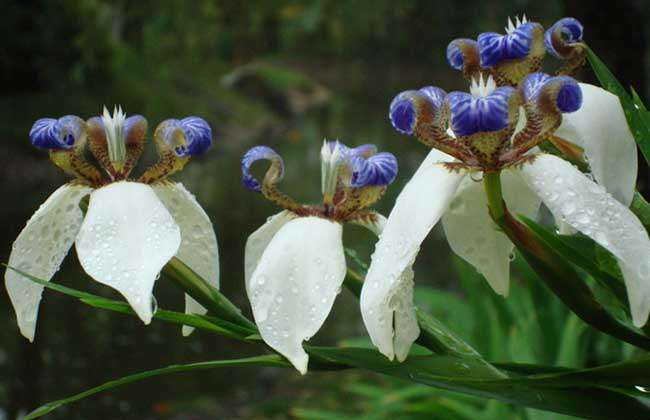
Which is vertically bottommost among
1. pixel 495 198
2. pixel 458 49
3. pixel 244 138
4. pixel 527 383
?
pixel 527 383

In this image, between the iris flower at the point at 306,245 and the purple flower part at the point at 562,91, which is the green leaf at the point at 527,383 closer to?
the iris flower at the point at 306,245

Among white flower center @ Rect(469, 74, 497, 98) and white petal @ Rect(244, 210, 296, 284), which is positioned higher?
white flower center @ Rect(469, 74, 497, 98)

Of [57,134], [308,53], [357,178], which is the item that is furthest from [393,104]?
[308,53]

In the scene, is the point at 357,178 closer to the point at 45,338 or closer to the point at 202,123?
the point at 202,123

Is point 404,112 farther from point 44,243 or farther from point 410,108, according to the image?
point 44,243

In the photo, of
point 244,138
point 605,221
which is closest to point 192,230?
point 605,221

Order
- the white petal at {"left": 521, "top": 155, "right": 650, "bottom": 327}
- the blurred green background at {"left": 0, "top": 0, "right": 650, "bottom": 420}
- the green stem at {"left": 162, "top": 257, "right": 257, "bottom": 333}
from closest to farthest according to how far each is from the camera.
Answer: the white petal at {"left": 521, "top": 155, "right": 650, "bottom": 327}, the green stem at {"left": 162, "top": 257, "right": 257, "bottom": 333}, the blurred green background at {"left": 0, "top": 0, "right": 650, "bottom": 420}

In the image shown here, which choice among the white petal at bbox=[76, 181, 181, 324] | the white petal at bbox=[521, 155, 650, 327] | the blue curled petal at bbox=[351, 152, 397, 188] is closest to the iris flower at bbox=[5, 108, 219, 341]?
the white petal at bbox=[76, 181, 181, 324]

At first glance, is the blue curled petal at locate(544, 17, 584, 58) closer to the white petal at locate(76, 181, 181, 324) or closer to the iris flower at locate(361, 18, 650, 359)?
the iris flower at locate(361, 18, 650, 359)
